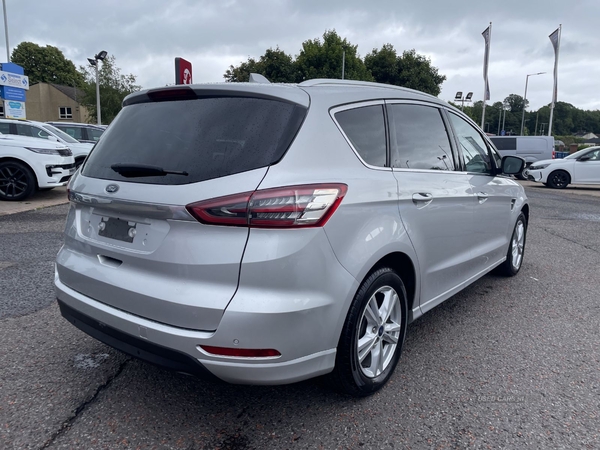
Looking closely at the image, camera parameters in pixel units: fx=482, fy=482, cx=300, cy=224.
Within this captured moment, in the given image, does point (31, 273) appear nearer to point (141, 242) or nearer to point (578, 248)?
point (141, 242)

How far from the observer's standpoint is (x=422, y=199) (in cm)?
289

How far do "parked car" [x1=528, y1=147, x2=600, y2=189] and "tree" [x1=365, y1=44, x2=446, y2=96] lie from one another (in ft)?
99.2

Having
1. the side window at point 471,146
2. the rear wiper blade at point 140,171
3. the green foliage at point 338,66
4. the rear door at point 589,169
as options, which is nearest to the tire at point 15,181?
the rear wiper blade at point 140,171

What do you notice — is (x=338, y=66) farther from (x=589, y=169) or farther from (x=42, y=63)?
(x=42, y=63)

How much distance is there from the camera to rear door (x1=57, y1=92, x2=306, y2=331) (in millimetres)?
2061

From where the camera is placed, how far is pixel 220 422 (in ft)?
8.00

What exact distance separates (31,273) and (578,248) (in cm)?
696

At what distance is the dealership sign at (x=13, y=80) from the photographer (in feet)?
63.4

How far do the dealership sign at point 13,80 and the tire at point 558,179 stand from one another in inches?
835

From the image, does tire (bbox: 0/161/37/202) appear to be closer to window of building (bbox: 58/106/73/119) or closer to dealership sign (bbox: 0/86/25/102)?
dealership sign (bbox: 0/86/25/102)

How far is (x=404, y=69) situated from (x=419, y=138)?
4701cm

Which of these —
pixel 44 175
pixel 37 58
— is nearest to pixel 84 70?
pixel 37 58

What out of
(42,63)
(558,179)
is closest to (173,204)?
(558,179)

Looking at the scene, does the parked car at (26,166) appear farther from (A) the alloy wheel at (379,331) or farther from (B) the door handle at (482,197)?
(A) the alloy wheel at (379,331)
